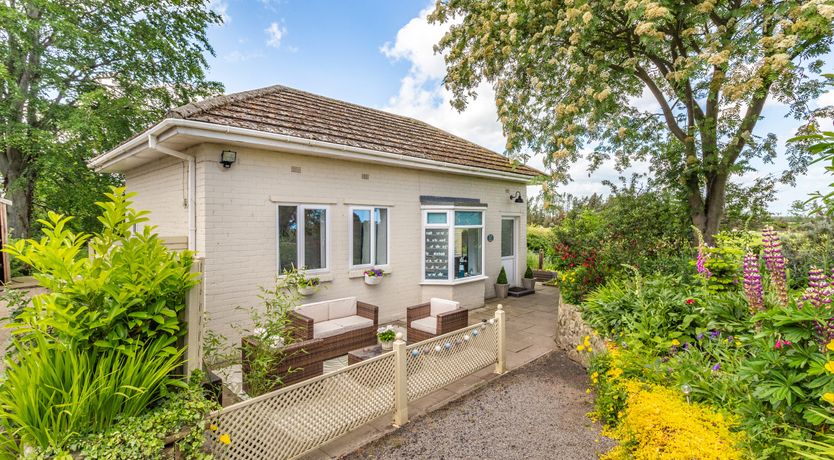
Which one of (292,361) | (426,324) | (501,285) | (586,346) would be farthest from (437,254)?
(292,361)

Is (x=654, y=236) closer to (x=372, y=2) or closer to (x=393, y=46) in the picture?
(x=393, y=46)

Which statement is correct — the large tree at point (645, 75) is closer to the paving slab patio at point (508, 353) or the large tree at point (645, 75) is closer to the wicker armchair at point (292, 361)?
the paving slab patio at point (508, 353)

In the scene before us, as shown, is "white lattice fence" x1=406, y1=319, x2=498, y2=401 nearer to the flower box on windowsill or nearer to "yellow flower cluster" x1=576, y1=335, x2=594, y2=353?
"yellow flower cluster" x1=576, y1=335, x2=594, y2=353

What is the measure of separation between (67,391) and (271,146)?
474 cm

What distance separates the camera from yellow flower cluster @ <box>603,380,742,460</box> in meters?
2.85

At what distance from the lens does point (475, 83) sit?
368 inches

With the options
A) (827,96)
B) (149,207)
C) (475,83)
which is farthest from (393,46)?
(827,96)

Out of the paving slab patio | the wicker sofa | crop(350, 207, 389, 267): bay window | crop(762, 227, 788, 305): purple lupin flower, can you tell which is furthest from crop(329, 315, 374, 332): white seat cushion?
crop(762, 227, 788, 305): purple lupin flower

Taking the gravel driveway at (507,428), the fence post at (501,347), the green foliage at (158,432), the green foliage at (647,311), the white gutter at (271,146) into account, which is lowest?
the gravel driveway at (507,428)

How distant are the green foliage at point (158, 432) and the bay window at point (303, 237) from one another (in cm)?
399

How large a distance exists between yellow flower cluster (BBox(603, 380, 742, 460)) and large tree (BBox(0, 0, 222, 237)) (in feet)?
51.7

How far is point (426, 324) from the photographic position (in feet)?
22.6

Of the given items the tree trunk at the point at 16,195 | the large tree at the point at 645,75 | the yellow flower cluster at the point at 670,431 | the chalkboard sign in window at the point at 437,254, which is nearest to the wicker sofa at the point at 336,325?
the chalkboard sign in window at the point at 437,254

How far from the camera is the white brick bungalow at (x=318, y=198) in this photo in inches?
244
